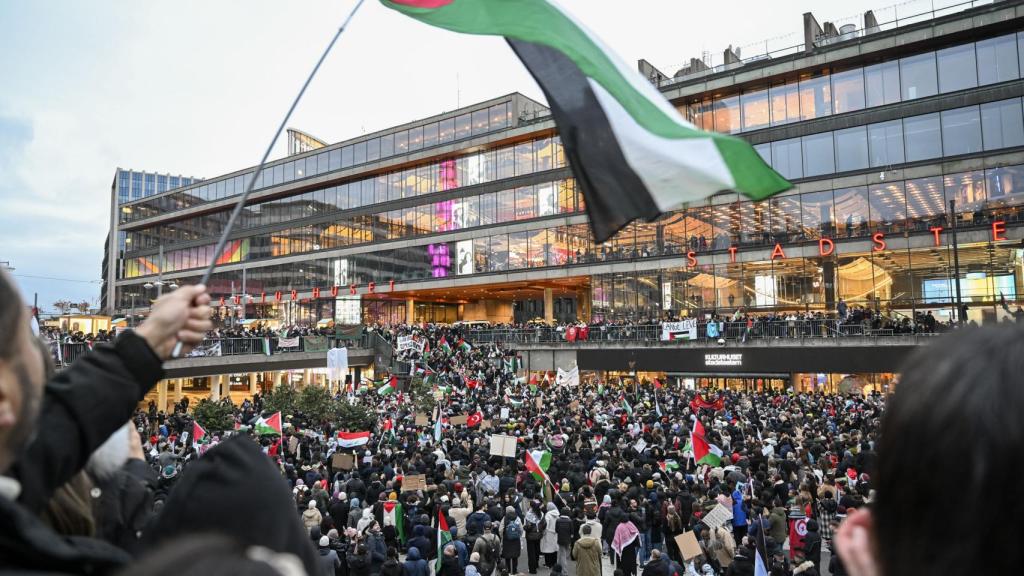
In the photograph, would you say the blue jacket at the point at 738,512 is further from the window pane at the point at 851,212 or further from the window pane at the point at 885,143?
the window pane at the point at 885,143

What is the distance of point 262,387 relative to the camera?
4634 cm

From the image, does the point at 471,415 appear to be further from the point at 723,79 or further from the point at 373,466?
the point at 723,79

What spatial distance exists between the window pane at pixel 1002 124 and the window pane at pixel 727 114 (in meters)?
14.0

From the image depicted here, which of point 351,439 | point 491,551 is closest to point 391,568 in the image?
point 491,551

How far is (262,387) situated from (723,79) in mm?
40531

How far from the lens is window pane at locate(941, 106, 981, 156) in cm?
3541

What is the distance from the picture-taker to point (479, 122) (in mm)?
55531

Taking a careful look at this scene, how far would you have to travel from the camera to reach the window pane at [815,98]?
131 feet

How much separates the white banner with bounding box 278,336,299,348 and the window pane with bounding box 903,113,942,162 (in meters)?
39.2

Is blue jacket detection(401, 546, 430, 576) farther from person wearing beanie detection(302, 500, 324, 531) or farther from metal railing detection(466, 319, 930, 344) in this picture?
metal railing detection(466, 319, 930, 344)

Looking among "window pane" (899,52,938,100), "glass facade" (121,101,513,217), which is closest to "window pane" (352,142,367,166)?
"glass facade" (121,101,513,217)

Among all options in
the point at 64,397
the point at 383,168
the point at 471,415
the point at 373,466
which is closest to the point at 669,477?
the point at 373,466

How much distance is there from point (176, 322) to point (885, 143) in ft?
145

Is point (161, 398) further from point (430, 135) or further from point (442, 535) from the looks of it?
point (430, 135)
